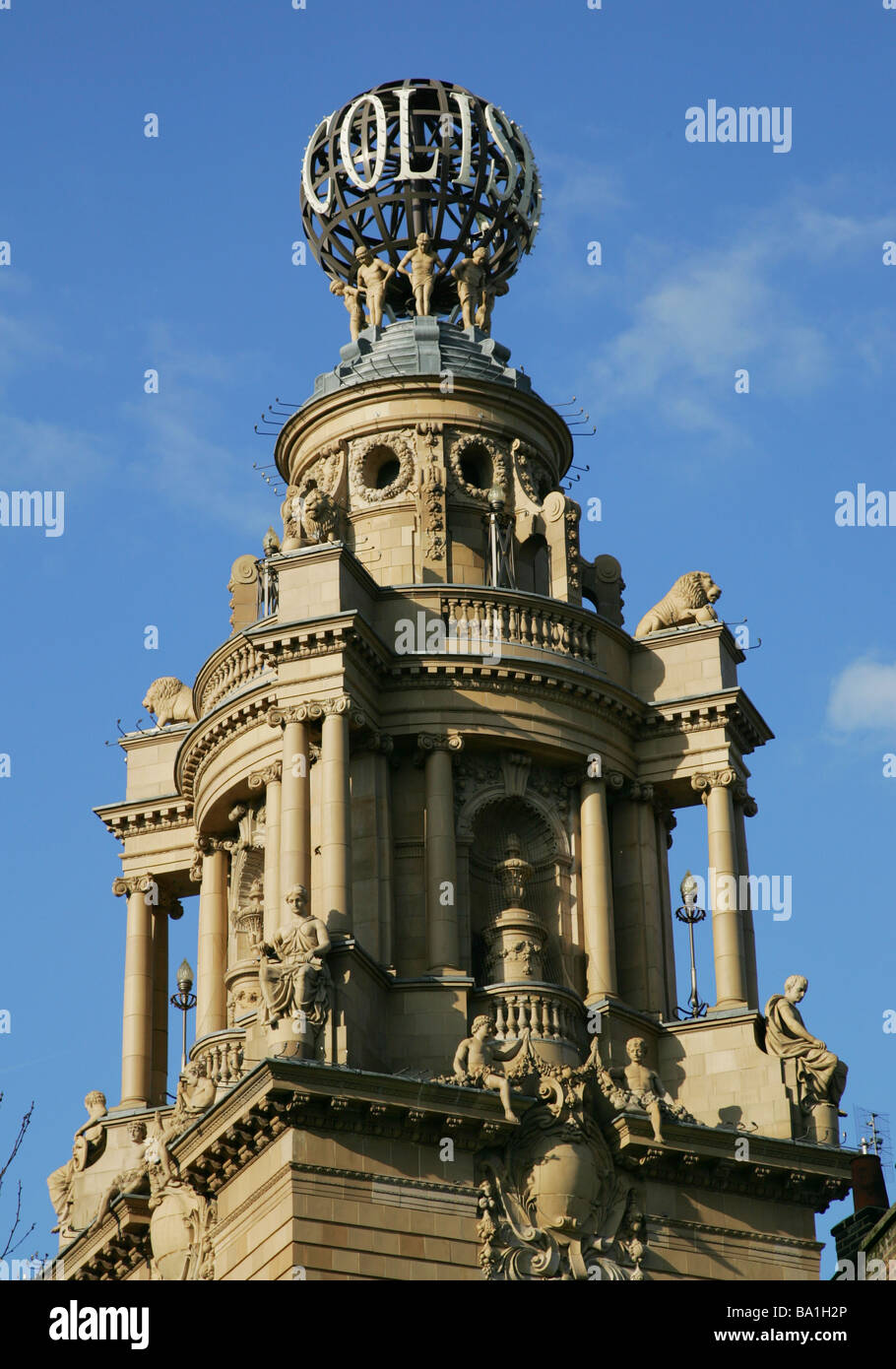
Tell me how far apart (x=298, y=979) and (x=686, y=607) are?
617 inches

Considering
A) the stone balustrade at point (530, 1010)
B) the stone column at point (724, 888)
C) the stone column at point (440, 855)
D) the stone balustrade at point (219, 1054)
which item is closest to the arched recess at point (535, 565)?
the stone column at point (440, 855)

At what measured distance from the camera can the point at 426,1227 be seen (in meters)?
53.2

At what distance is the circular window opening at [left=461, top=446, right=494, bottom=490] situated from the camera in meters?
66.2

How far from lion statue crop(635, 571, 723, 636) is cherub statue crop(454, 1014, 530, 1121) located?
12222mm

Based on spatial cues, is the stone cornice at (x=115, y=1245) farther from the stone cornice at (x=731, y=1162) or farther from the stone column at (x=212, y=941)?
the stone cornice at (x=731, y=1162)

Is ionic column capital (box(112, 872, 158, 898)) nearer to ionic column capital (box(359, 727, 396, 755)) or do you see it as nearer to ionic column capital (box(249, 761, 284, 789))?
ionic column capital (box(249, 761, 284, 789))

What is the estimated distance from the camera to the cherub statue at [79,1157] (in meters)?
63.1

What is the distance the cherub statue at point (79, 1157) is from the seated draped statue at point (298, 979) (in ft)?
31.6

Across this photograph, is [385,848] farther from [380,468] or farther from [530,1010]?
[380,468]

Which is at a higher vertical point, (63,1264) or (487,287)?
(487,287)

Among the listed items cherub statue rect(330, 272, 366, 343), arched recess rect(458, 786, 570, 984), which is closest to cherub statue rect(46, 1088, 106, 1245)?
arched recess rect(458, 786, 570, 984)

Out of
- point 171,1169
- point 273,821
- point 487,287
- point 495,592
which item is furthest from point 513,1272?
point 487,287
